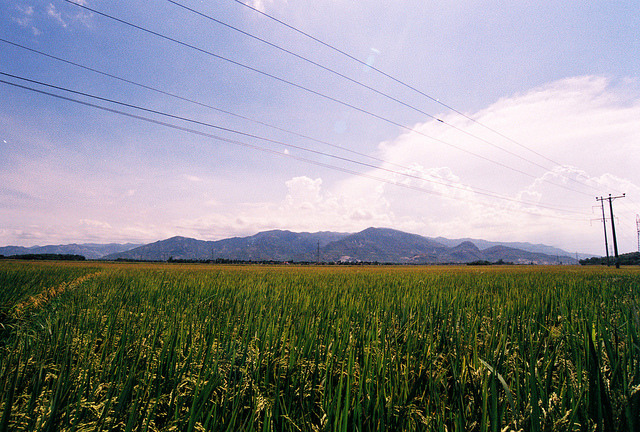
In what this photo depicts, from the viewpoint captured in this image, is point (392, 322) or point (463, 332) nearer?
point (463, 332)

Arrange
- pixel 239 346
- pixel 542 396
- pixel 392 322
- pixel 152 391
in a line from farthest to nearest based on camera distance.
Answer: pixel 392 322 → pixel 239 346 → pixel 152 391 → pixel 542 396

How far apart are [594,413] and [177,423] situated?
1880mm

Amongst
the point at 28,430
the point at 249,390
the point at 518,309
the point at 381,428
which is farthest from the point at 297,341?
the point at 518,309

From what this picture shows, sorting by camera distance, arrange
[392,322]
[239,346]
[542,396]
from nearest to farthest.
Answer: [542,396]
[239,346]
[392,322]

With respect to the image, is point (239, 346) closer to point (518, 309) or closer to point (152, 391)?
point (152, 391)

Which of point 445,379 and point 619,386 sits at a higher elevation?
point 619,386

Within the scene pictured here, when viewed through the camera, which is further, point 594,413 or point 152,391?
point 152,391

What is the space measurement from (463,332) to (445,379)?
0.89 metres

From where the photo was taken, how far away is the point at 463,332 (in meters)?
2.50

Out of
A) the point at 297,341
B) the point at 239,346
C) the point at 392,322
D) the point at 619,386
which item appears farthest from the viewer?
the point at 392,322

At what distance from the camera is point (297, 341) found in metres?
2.25

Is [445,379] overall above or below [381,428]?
below

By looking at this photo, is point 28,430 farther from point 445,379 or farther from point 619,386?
point 619,386

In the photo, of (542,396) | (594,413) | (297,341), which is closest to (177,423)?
(297,341)
